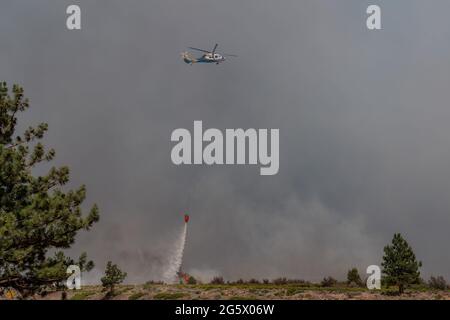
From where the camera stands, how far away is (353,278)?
262ft

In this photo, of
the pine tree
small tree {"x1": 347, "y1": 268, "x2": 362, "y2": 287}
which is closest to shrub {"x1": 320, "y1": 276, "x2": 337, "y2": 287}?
A: small tree {"x1": 347, "y1": 268, "x2": 362, "y2": 287}

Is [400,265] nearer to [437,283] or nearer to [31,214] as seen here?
[437,283]

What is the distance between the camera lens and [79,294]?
7519 cm

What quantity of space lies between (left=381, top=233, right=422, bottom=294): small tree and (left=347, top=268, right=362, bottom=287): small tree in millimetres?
17967

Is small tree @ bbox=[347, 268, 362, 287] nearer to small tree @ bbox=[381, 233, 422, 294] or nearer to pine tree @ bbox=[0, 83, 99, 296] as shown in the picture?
small tree @ bbox=[381, 233, 422, 294]

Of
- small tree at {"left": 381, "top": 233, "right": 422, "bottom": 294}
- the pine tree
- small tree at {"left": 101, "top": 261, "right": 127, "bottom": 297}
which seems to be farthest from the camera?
small tree at {"left": 101, "top": 261, "right": 127, "bottom": 297}

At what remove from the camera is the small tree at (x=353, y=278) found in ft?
261

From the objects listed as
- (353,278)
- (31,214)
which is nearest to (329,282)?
(353,278)

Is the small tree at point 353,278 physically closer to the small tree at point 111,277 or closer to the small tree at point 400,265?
the small tree at point 400,265

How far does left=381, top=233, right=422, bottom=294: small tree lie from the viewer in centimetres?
6106

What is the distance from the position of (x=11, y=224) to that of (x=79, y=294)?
52.2 m

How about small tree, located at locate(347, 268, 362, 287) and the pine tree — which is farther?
small tree, located at locate(347, 268, 362, 287)
